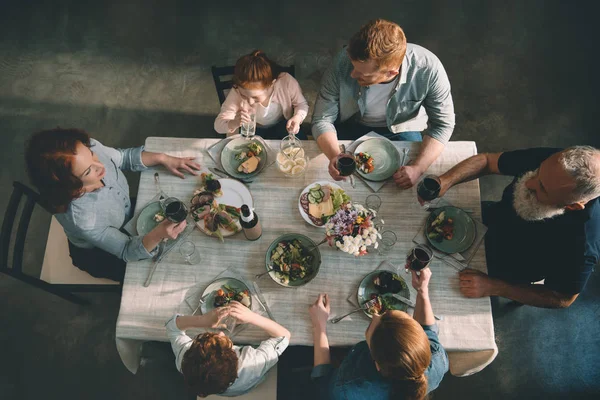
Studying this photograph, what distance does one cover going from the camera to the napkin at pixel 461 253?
1.87 meters

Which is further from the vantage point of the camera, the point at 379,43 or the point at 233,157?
the point at 233,157

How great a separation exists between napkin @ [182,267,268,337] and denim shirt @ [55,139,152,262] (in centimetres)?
28

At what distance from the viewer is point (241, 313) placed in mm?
1712

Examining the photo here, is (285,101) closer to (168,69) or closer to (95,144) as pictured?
(95,144)

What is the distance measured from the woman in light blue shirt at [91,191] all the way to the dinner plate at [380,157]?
906 millimetres

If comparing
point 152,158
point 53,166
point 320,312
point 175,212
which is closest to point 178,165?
point 152,158

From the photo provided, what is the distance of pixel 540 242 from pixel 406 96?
104 centimetres

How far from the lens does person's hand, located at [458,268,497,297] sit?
5.91 ft

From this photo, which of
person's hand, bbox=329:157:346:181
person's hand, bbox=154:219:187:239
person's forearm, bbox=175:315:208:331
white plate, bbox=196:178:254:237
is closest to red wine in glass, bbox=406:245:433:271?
person's hand, bbox=329:157:346:181

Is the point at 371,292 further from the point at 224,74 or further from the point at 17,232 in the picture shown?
the point at 17,232

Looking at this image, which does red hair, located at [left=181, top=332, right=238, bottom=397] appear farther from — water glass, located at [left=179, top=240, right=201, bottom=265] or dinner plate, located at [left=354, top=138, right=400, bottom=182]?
dinner plate, located at [left=354, top=138, right=400, bottom=182]

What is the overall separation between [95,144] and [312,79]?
2100 millimetres

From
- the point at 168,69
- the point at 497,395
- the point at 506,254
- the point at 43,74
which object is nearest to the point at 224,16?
the point at 168,69

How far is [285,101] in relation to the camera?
2541 mm
